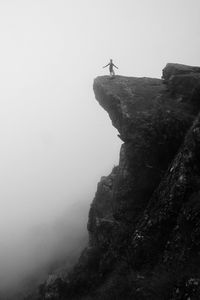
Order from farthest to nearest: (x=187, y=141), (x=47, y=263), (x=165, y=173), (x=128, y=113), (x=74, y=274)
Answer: (x=47, y=263), (x=128, y=113), (x=74, y=274), (x=165, y=173), (x=187, y=141)

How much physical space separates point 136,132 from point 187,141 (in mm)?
6589

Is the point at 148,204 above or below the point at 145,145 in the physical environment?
below

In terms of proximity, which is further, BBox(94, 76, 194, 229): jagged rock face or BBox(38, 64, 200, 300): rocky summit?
BBox(94, 76, 194, 229): jagged rock face

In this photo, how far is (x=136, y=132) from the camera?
96.3 ft

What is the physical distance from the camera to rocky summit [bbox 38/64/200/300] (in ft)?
65.5

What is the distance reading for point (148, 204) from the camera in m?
25.2

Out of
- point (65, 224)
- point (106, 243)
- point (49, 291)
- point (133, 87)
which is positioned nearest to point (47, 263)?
point (65, 224)

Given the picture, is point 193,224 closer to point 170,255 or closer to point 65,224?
point 170,255

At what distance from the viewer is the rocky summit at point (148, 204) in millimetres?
19969

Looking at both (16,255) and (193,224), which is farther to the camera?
(16,255)

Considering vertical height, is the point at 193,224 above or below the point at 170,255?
above

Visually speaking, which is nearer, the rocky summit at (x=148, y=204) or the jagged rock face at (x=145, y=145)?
the rocky summit at (x=148, y=204)

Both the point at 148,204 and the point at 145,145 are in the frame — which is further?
the point at 145,145

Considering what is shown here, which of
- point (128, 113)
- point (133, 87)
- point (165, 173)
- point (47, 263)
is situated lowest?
point (47, 263)
